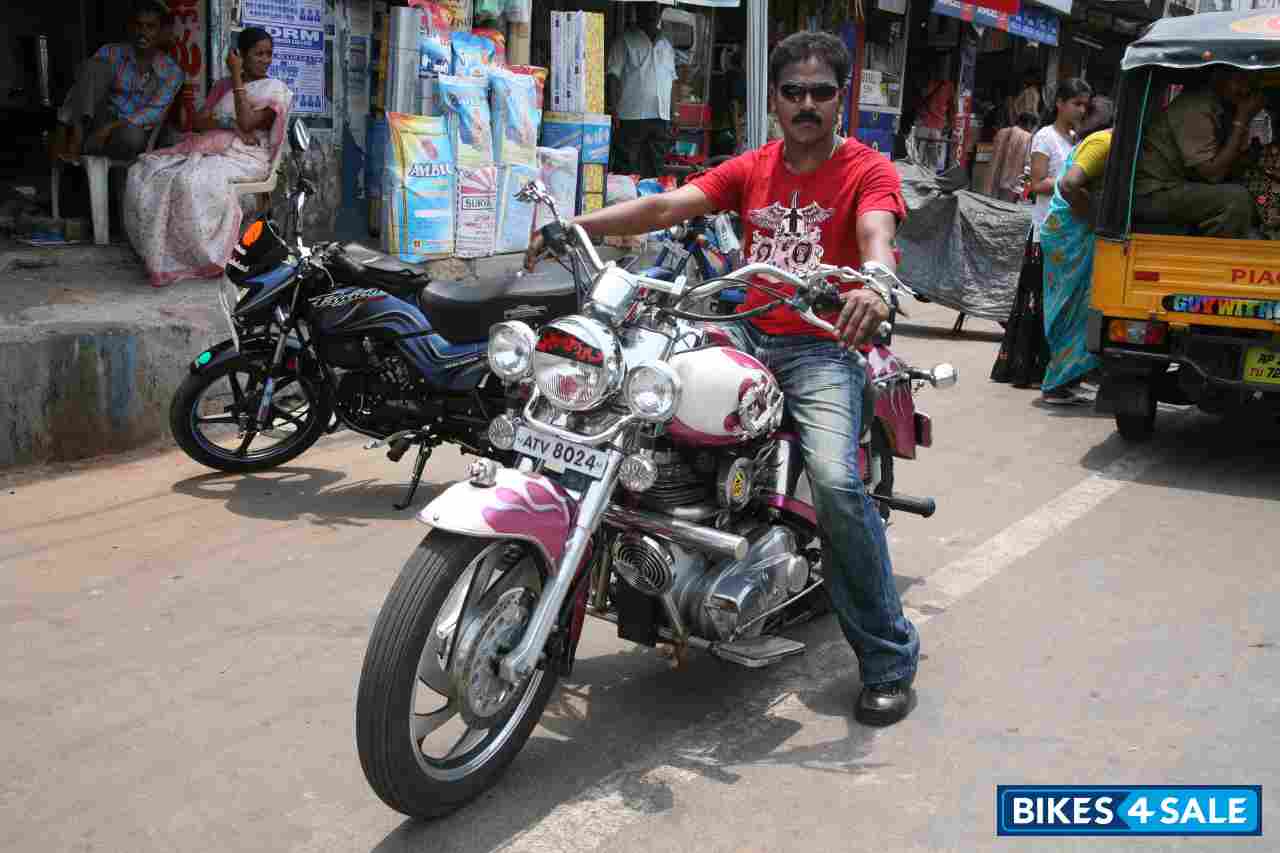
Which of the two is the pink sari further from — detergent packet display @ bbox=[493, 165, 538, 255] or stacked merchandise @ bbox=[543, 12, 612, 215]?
stacked merchandise @ bbox=[543, 12, 612, 215]

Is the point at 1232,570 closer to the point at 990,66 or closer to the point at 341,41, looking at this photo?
the point at 341,41

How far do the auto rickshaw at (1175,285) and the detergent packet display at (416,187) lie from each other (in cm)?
425

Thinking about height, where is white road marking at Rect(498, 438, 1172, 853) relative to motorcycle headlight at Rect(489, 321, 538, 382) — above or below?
below

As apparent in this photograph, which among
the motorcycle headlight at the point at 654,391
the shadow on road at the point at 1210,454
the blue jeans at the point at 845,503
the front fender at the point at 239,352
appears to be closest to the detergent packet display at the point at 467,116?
the front fender at the point at 239,352

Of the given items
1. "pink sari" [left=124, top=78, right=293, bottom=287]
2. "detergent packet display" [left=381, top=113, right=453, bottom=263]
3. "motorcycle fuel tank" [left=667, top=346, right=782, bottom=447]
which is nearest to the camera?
"motorcycle fuel tank" [left=667, top=346, right=782, bottom=447]

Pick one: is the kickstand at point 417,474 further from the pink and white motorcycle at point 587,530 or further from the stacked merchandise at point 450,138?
the stacked merchandise at point 450,138

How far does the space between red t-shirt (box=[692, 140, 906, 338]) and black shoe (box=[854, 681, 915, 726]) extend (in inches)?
39.9

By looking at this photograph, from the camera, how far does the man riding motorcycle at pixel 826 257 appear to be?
3.51 meters

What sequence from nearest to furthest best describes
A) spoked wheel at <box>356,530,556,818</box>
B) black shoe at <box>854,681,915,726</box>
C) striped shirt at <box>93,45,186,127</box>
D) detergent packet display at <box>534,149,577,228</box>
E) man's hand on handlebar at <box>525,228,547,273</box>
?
spoked wheel at <box>356,530,556,818</box> → man's hand on handlebar at <box>525,228,547,273</box> → black shoe at <box>854,681,915,726</box> → striped shirt at <box>93,45,186,127</box> → detergent packet display at <box>534,149,577,228</box>

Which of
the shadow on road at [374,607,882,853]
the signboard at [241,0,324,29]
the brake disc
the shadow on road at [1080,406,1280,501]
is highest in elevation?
the signboard at [241,0,324,29]

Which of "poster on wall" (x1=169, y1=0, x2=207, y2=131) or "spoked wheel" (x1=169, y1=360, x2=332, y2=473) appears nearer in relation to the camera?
"spoked wheel" (x1=169, y1=360, x2=332, y2=473)

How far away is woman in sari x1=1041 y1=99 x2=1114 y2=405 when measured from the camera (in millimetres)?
7484

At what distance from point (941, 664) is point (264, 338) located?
340cm

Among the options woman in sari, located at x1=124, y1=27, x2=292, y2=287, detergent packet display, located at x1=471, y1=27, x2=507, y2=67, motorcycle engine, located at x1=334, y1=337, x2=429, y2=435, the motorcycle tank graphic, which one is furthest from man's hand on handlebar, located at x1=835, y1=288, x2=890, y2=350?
detergent packet display, located at x1=471, y1=27, x2=507, y2=67
